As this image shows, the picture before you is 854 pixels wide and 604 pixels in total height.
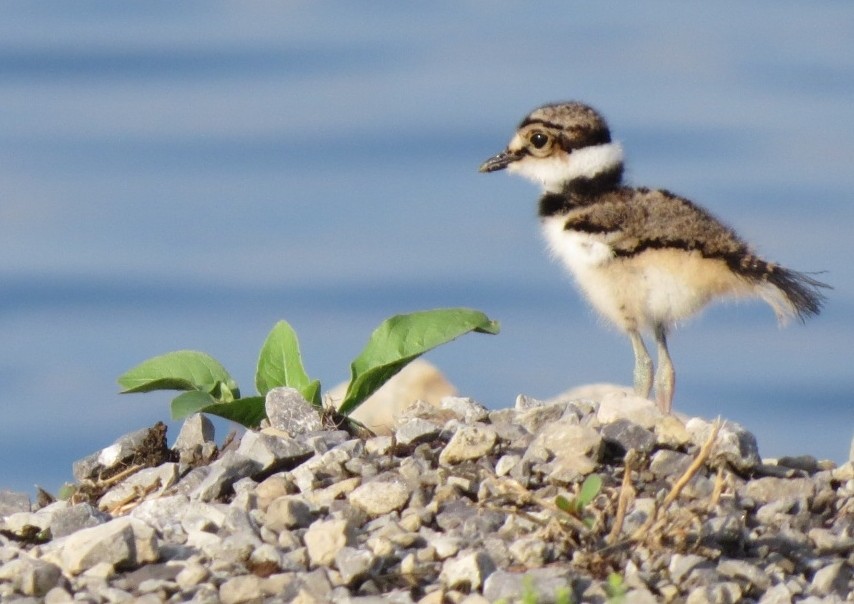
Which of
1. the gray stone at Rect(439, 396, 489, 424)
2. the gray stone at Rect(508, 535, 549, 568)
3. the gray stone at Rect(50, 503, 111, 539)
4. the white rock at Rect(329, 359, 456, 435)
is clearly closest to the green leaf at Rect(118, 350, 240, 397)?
the gray stone at Rect(439, 396, 489, 424)

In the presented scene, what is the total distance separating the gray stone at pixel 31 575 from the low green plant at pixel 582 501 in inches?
50.5

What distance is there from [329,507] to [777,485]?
129cm

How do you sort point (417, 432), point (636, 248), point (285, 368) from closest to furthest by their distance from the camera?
point (417, 432) < point (285, 368) < point (636, 248)

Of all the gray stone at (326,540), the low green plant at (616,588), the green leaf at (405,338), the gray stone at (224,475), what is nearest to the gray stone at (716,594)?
the low green plant at (616,588)

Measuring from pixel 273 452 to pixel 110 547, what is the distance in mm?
783

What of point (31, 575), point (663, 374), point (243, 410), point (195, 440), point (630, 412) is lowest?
point (31, 575)

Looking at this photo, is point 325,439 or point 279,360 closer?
point 325,439

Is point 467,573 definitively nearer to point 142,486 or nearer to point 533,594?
point 533,594

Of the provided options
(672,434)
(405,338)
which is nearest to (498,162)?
(405,338)

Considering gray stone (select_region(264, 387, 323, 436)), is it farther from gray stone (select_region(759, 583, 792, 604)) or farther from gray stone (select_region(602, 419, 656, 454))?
gray stone (select_region(759, 583, 792, 604))

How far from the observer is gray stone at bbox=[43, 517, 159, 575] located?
3.82 m

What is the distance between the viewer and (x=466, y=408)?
16.4ft

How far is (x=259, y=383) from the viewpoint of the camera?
17.1 feet

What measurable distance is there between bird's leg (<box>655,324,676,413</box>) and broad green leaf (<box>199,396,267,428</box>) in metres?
1.55
